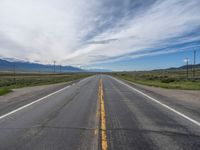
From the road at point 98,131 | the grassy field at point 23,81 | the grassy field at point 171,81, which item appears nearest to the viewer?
the road at point 98,131

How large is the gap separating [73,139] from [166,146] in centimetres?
221

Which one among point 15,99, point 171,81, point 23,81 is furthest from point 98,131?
point 23,81

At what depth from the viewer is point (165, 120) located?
281 inches

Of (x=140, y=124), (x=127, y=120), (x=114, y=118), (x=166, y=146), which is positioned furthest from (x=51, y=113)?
(x=166, y=146)

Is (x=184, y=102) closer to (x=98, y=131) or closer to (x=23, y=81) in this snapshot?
(x=98, y=131)

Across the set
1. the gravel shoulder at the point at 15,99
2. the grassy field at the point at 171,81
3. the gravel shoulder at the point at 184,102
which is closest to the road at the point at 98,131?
the gravel shoulder at the point at 184,102

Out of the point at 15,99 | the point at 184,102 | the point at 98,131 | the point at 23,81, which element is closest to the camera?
the point at 98,131

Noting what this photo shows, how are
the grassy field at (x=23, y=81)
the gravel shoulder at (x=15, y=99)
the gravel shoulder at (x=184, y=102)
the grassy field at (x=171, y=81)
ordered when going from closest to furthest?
the gravel shoulder at (x=184, y=102) → the gravel shoulder at (x=15, y=99) → the grassy field at (x=171, y=81) → the grassy field at (x=23, y=81)

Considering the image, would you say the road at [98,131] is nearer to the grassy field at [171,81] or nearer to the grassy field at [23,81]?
the grassy field at [23,81]

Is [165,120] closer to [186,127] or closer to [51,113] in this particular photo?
[186,127]

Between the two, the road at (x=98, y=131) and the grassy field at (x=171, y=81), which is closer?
the road at (x=98, y=131)

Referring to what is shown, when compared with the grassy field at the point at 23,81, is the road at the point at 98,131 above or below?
above

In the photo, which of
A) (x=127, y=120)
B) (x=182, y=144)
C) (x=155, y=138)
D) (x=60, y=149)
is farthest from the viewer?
(x=127, y=120)

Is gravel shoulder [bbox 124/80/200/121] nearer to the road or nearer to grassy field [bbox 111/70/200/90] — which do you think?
the road
